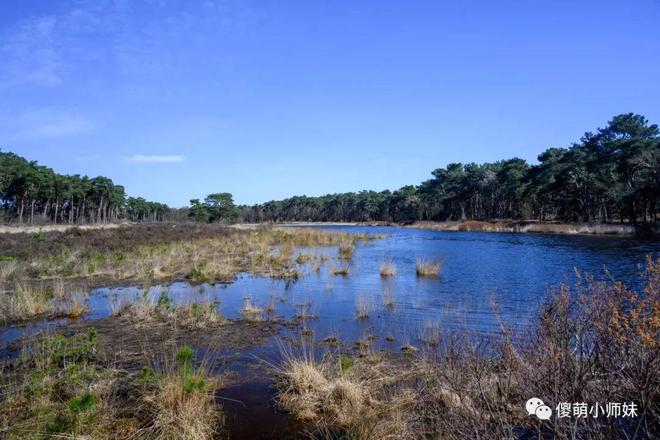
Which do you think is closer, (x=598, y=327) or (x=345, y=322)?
(x=598, y=327)

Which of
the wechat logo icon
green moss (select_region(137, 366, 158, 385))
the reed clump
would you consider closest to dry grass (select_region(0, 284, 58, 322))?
the reed clump

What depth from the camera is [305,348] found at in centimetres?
812

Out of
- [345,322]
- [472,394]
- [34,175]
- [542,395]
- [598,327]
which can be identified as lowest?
[345,322]

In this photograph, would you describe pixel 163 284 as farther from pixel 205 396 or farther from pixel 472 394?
pixel 472 394

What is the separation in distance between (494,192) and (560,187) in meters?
25.7

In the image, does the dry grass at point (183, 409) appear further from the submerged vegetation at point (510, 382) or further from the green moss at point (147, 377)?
the submerged vegetation at point (510, 382)

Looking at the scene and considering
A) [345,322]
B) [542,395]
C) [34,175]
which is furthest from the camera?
[34,175]

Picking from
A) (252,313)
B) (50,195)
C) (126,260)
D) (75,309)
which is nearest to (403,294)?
(252,313)

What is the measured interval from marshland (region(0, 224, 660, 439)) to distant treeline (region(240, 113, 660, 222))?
2848cm

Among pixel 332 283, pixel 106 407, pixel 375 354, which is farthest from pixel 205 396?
pixel 332 283

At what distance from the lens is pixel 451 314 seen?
10883 millimetres

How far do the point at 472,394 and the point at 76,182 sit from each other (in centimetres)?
8196

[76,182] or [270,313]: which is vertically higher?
[76,182]

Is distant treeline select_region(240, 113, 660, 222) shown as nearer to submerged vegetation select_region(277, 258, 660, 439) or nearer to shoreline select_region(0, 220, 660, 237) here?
shoreline select_region(0, 220, 660, 237)
